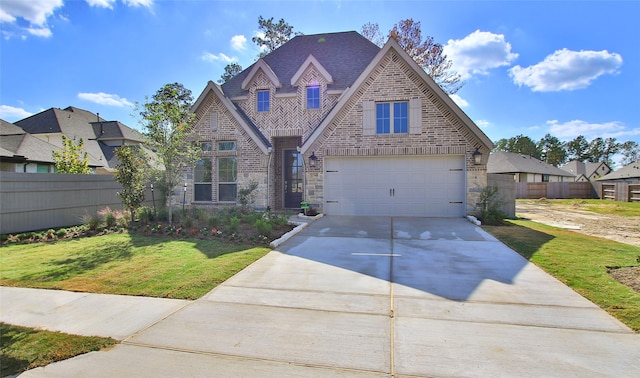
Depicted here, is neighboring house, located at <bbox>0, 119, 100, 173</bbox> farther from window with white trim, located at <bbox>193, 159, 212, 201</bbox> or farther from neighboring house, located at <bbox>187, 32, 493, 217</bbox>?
neighboring house, located at <bbox>187, 32, 493, 217</bbox>

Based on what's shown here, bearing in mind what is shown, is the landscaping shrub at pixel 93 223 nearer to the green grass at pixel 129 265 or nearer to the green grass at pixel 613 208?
the green grass at pixel 129 265

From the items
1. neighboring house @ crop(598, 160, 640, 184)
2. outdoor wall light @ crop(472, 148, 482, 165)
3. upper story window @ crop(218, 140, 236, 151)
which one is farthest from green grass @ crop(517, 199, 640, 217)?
neighboring house @ crop(598, 160, 640, 184)

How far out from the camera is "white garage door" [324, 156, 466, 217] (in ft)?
39.6

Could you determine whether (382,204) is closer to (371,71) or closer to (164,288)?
(371,71)

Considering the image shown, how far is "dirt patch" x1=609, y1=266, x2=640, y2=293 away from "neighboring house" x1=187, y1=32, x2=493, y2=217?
6.43 m

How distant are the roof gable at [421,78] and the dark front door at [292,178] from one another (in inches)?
85.0

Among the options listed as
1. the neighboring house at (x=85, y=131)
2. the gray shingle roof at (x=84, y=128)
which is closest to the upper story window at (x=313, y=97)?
the neighboring house at (x=85, y=131)

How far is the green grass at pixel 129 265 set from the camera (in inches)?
191

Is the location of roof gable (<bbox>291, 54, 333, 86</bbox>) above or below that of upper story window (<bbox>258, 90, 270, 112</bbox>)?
above

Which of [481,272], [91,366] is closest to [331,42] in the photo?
[481,272]

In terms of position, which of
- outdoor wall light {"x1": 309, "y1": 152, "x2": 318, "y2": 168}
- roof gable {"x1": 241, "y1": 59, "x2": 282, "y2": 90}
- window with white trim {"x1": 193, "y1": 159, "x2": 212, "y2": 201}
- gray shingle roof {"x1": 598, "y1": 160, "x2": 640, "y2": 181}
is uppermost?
roof gable {"x1": 241, "y1": 59, "x2": 282, "y2": 90}

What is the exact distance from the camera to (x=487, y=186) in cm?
1181

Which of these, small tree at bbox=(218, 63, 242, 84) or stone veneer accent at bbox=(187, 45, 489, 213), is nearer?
stone veneer accent at bbox=(187, 45, 489, 213)

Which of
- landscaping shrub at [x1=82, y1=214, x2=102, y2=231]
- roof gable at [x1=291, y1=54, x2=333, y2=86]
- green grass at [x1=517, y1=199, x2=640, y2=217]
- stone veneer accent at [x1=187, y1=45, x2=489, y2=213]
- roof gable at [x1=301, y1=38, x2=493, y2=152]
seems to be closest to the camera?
landscaping shrub at [x1=82, y1=214, x2=102, y2=231]
